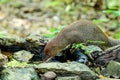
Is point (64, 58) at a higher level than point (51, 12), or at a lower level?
higher

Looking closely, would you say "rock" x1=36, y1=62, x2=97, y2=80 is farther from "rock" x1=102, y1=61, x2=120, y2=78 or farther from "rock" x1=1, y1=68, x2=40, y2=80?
"rock" x1=102, y1=61, x2=120, y2=78

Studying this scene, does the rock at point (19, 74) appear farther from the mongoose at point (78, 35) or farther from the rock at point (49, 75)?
the mongoose at point (78, 35)

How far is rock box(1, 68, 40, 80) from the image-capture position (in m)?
3.92

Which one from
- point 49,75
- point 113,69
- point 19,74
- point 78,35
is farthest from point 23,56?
point 113,69

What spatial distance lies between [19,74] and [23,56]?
703 mm

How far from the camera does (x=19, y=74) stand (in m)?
4.00

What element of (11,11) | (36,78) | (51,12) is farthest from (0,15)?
(36,78)

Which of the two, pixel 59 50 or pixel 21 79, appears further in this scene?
pixel 59 50

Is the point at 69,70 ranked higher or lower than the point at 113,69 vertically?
higher

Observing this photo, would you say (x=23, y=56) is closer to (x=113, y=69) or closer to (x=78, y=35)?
(x=78, y=35)

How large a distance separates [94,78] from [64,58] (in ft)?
2.99

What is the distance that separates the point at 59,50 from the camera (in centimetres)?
521

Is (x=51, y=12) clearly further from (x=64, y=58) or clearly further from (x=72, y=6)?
(x=64, y=58)

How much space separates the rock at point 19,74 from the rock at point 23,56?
515 millimetres
